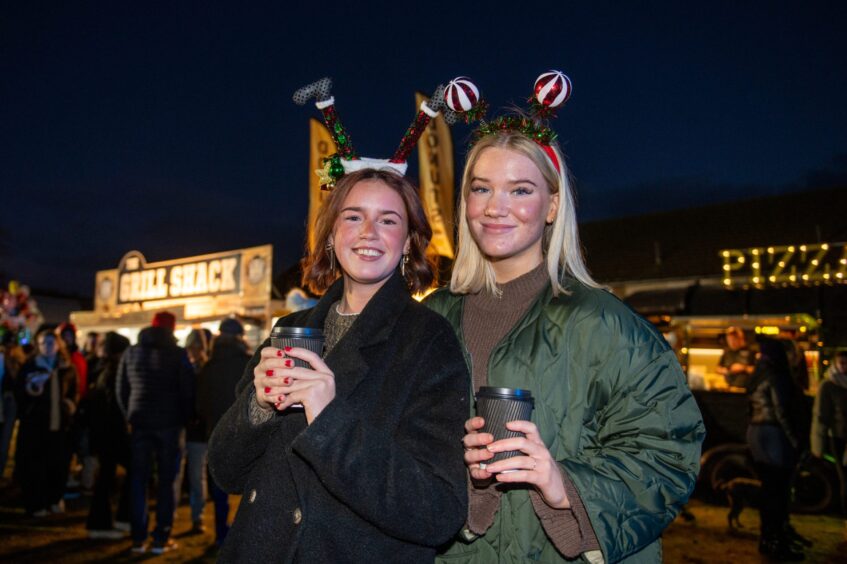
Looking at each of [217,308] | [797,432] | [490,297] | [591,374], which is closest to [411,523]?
[591,374]

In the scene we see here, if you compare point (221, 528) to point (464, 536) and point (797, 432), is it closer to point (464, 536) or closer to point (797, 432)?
point (464, 536)

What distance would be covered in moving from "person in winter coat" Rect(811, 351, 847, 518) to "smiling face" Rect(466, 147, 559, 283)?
6.19 meters

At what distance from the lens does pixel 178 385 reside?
5992 millimetres

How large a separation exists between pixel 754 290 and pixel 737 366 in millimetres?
2502

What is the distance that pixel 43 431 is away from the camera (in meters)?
7.42

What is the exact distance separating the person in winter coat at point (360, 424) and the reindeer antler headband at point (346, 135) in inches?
5.2

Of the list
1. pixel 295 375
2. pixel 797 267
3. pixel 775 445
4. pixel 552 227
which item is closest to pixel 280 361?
pixel 295 375

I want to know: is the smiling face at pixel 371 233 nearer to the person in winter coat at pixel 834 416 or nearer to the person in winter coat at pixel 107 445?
the person in winter coat at pixel 107 445

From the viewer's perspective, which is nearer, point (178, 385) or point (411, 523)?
point (411, 523)

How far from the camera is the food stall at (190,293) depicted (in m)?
14.0

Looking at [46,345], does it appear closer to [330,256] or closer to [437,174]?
[437,174]

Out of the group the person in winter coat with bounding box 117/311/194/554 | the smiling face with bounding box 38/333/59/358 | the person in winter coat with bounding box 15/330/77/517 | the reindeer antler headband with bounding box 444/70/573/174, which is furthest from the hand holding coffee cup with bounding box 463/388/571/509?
the smiling face with bounding box 38/333/59/358

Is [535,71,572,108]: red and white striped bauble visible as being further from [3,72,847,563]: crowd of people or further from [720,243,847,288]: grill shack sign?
[720,243,847,288]: grill shack sign

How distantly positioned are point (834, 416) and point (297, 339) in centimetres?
715
